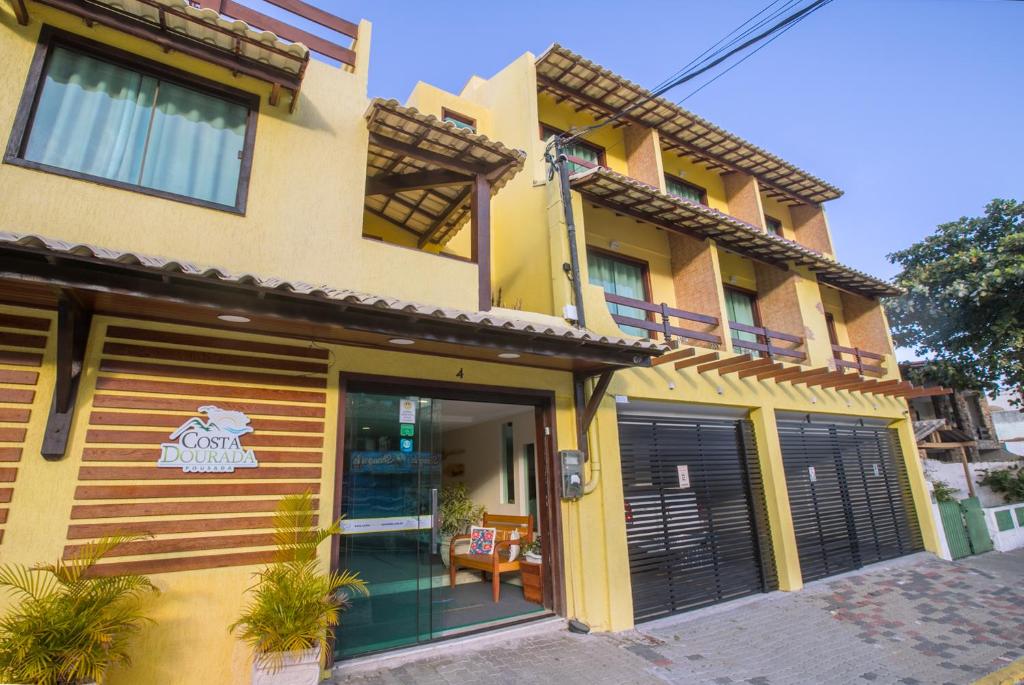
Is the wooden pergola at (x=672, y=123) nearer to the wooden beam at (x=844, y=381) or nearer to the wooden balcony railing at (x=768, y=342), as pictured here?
the wooden balcony railing at (x=768, y=342)

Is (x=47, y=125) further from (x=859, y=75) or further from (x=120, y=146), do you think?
(x=859, y=75)

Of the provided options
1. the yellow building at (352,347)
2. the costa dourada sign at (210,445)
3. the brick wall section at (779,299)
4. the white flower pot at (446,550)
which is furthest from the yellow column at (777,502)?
the costa dourada sign at (210,445)

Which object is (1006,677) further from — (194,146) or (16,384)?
(194,146)

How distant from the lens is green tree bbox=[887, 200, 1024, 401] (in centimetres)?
1417

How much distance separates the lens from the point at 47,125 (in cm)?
452

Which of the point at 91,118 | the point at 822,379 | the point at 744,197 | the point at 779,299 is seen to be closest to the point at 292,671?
the point at 91,118

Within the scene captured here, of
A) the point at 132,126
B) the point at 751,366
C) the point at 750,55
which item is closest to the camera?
the point at 132,126

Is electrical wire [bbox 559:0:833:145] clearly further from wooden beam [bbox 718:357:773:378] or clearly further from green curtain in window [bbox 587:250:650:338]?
wooden beam [bbox 718:357:773:378]

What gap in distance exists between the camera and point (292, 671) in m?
3.82

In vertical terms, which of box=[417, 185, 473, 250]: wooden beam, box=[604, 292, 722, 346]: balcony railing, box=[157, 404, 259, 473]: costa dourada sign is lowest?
box=[157, 404, 259, 473]: costa dourada sign

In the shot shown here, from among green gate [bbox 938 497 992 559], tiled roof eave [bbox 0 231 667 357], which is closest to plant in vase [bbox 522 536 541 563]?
tiled roof eave [bbox 0 231 667 357]

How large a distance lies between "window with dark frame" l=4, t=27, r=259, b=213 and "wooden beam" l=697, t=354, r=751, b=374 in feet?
23.0

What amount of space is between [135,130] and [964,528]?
17397 mm

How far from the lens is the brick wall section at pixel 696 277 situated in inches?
364
